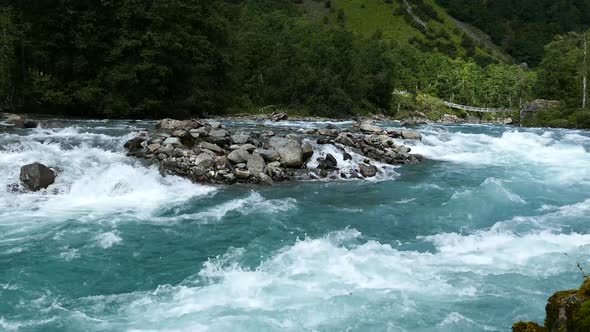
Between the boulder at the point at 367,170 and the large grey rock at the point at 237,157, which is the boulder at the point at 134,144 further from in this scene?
the boulder at the point at 367,170

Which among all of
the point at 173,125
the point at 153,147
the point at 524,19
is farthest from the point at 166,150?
the point at 524,19

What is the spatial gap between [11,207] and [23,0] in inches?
917

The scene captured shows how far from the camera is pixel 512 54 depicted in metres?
147

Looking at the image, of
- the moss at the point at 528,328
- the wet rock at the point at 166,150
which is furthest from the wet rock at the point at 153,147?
the moss at the point at 528,328

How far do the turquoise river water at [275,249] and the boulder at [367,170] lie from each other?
40.5 inches

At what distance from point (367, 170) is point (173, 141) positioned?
824cm

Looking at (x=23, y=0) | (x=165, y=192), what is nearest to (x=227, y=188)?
(x=165, y=192)

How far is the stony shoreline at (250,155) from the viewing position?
17859 mm

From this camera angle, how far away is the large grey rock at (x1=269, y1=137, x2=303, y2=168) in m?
19.4

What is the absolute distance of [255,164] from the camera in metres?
18.5

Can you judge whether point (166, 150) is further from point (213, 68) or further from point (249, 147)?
point (213, 68)

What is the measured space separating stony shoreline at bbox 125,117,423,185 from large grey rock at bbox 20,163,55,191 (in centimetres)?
368

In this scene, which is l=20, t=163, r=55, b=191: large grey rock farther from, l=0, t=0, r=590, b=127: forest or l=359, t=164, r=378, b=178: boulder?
l=0, t=0, r=590, b=127: forest

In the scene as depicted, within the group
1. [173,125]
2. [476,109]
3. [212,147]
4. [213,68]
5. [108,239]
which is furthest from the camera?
[476,109]
